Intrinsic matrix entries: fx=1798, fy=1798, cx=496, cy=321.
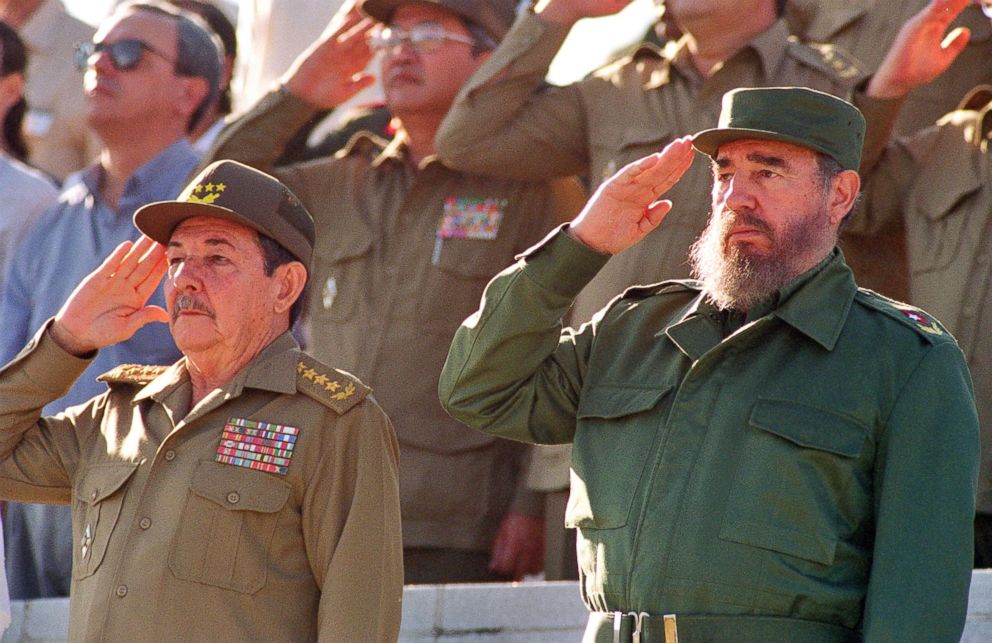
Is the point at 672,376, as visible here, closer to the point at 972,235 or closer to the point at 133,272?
the point at 133,272

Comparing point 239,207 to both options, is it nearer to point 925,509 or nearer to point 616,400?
point 616,400

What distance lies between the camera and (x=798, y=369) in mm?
3881

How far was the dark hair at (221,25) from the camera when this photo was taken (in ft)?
27.6

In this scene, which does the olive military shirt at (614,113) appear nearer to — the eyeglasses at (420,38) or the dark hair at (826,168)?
the eyeglasses at (420,38)

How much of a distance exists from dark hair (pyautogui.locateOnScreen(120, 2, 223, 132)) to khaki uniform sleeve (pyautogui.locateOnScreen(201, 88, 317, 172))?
428 mm

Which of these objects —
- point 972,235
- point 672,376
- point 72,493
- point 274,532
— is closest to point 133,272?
point 72,493

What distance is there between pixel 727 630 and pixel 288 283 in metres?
1.58

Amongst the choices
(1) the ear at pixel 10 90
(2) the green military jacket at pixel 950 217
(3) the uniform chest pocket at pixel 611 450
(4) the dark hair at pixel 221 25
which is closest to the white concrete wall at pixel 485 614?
(2) the green military jacket at pixel 950 217

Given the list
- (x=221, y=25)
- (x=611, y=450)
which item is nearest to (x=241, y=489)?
(x=611, y=450)

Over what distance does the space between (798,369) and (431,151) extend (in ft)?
10.7

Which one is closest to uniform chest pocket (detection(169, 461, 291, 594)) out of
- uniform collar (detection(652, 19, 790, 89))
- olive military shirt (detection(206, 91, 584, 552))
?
olive military shirt (detection(206, 91, 584, 552))

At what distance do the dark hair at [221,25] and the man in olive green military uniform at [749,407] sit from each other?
447 cm

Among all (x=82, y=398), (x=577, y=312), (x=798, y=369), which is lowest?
(x=82, y=398)

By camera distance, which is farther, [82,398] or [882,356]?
[82,398]
